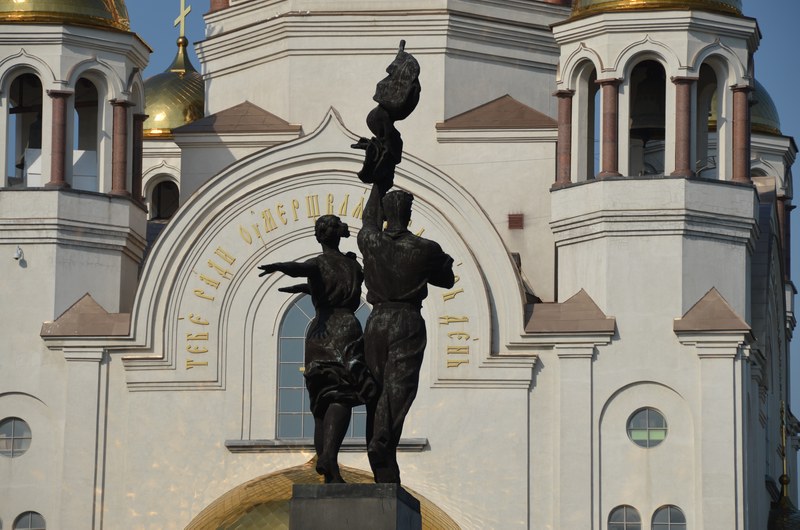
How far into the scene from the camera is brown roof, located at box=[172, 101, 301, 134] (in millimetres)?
33344

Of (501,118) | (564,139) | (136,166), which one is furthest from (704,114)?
A: (136,166)

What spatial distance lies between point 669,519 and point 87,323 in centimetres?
766

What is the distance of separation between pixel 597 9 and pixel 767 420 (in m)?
7.13

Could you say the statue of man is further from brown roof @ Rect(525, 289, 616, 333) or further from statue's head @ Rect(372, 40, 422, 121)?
brown roof @ Rect(525, 289, 616, 333)

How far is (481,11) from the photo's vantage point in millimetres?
33938

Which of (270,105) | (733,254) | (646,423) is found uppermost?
(270,105)

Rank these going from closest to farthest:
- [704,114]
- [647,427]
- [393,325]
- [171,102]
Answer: [393,325] < [647,427] < [704,114] < [171,102]

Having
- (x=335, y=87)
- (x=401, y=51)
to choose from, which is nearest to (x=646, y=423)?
(x=335, y=87)

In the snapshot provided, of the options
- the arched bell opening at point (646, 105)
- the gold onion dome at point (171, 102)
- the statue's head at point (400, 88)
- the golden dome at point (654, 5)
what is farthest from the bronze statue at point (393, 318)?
the gold onion dome at point (171, 102)

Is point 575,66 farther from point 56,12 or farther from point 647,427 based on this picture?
point 56,12

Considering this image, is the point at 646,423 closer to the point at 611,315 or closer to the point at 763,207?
the point at 611,315

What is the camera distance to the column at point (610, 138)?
3011 cm

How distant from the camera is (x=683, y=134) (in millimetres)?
30078

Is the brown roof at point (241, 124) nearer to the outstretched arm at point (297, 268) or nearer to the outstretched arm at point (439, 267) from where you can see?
the outstretched arm at point (297, 268)
